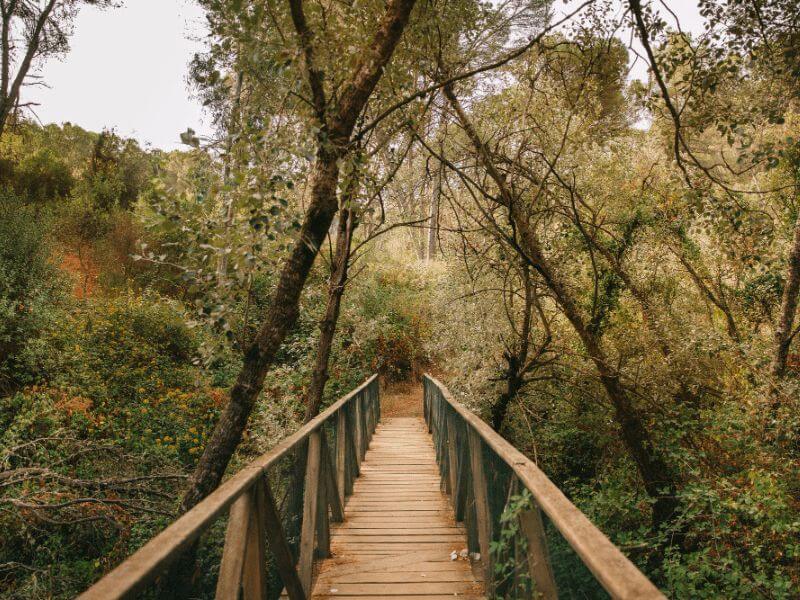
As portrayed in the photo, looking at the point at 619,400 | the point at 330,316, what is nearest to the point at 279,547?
the point at 330,316

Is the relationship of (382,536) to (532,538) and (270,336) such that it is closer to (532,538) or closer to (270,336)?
(270,336)

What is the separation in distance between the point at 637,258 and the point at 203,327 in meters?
7.85

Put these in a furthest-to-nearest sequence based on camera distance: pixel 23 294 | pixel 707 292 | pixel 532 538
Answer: pixel 23 294 < pixel 707 292 < pixel 532 538

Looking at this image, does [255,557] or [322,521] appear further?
[322,521]

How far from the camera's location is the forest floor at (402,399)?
16.2 m

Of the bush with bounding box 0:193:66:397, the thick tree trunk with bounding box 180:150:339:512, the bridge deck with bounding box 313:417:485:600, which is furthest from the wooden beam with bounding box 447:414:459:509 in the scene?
the bush with bounding box 0:193:66:397

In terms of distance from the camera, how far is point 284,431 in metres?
8.41

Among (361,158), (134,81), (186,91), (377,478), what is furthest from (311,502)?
(134,81)

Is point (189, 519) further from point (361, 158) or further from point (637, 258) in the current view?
point (637, 258)

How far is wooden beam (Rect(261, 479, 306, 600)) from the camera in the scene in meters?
2.43

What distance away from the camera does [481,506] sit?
3504 millimetres

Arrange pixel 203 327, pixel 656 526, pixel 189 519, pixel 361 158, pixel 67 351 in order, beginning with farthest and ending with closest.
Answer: pixel 67 351, pixel 656 526, pixel 203 327, pixel 361 158, pixel 189 519

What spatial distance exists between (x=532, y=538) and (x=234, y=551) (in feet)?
3.79

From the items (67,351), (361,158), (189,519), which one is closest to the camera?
A: (189,519)
